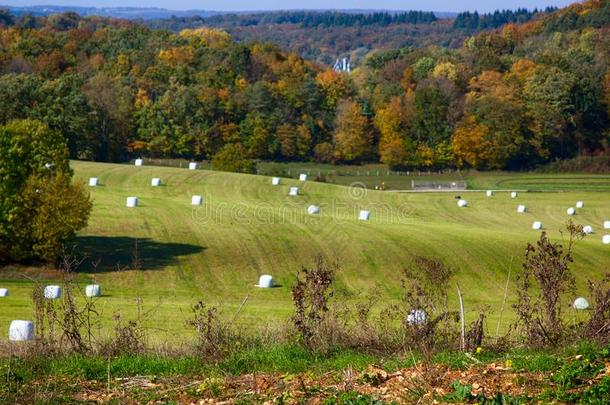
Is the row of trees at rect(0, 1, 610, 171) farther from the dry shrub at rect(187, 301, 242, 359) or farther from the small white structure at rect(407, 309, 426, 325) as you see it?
the small white structure at rect(407, 309, 426, 325)

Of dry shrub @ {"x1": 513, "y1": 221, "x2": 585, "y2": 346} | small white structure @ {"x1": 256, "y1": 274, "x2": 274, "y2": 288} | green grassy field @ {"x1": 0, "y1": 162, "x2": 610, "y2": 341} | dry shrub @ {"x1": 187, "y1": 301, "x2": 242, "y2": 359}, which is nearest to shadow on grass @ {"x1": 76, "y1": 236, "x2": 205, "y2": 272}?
green grassy field @ {"x1": 0, "y1": 162, "x2": 610, "y2": 341}

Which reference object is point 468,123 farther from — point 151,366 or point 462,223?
point 151,366

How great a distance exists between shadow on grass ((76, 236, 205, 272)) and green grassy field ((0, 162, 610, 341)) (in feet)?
0.15

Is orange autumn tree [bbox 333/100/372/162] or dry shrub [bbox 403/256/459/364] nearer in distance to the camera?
dry shrub [bbox 403/256/459/364]

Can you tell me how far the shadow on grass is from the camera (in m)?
39.6

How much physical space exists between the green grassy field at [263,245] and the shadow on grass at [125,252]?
0.15ft

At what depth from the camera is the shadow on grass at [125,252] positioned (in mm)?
39625

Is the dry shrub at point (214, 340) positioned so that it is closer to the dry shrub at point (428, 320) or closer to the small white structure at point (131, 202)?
the dry shrub at point (428, 320)

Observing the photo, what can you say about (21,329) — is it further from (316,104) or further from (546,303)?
(316,104)

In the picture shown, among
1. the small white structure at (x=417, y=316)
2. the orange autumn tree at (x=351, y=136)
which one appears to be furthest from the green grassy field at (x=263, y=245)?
the orange autumn tree at (x=351, y=136)

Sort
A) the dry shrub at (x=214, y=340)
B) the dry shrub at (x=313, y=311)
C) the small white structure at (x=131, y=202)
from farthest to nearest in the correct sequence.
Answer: the small white structure at (x=131, y=202) < the dry shrub at (x=313, y=311) < the dry shrub at (x=214, y=340)

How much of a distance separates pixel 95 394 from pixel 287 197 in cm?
5004

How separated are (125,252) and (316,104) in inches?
3127

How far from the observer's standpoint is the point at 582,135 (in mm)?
114375
